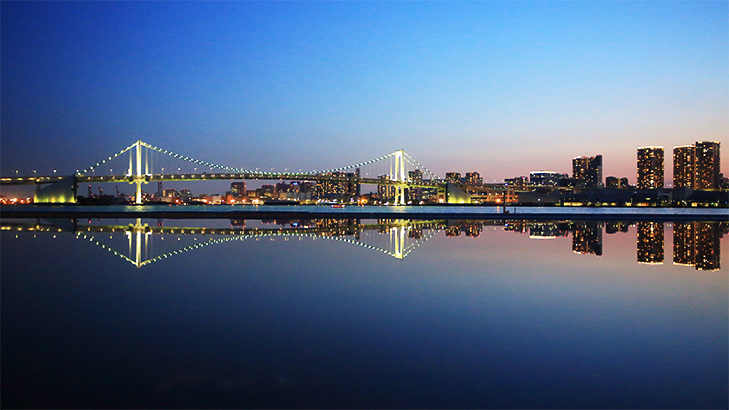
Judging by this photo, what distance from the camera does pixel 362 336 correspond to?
4.20 m

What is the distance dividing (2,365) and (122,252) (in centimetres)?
772

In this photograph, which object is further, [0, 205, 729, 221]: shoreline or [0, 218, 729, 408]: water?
[0, 205, 729, 221]: shoreline

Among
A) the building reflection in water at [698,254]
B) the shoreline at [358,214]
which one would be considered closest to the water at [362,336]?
the building reflection in water at [698,254]

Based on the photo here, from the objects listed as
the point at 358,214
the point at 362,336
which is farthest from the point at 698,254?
the point at 358,214

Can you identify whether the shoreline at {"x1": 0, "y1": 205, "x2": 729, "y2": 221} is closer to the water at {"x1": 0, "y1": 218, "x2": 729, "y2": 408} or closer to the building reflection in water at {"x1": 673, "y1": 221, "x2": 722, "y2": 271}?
the building reflection in water at {"x1": 673, "y1": 221, "x2": 722, "y2": 271}

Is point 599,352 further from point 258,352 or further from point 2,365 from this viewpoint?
point 2,365

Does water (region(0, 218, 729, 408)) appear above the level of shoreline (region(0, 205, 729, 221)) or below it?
above

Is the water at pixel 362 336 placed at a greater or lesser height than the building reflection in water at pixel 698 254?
greater

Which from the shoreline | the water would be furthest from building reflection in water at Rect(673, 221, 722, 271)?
the shoreline

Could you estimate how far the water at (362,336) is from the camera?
3.02 m

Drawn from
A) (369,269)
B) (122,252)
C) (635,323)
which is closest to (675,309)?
(635,323)

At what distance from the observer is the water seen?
9.92 feet

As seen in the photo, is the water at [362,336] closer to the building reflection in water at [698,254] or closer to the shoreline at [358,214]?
the building reflection in water at [698,254]

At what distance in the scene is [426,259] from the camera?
32.4 ft
